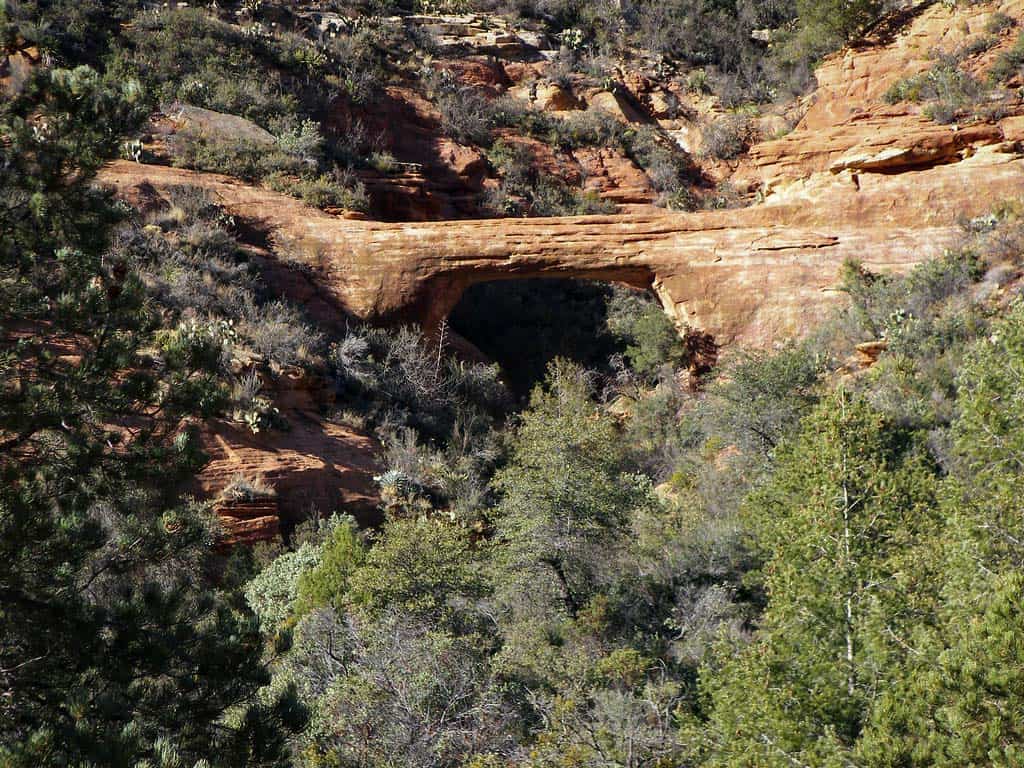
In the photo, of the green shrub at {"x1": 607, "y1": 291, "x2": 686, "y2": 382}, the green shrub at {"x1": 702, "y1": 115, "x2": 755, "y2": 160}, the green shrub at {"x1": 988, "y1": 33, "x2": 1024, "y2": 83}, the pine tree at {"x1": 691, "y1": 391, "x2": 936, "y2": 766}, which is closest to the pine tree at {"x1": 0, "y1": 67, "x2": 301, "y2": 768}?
the pine tree at {"x1": 691, "y1": 391, "x2": 936, "y2": 766}

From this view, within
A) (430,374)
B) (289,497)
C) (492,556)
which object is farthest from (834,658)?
(430,374)

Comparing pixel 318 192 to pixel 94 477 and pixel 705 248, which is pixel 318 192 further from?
pixel 94 477

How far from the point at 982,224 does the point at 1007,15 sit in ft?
34.1

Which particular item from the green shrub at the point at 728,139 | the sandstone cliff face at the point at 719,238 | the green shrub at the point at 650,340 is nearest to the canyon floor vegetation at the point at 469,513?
the green shrub at the point at 650,340

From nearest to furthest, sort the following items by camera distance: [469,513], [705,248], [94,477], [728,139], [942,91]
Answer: [94,477], [469,513], [705,248], [942,91], [728,139]

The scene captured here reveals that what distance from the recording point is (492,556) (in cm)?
1150

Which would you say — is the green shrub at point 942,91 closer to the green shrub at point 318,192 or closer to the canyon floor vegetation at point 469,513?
the canyon floor vegetation at point 469,513

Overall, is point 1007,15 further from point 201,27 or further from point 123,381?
point 123,381

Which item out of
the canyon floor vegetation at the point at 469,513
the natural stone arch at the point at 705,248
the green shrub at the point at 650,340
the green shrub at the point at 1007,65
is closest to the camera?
the canyon floor vegetation at the point at 469,513

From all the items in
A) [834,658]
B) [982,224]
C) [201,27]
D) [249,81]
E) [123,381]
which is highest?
[201,27]

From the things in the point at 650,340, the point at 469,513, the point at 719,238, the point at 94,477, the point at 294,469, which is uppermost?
the point at 719,238

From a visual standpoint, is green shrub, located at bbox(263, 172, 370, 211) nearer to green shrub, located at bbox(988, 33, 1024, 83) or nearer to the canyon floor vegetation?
the canyon floor vegetation

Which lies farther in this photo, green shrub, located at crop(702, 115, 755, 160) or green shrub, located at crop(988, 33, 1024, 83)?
green shrub, located at crop(702, 115, 755, 160)

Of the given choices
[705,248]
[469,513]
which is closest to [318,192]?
[705,248]
